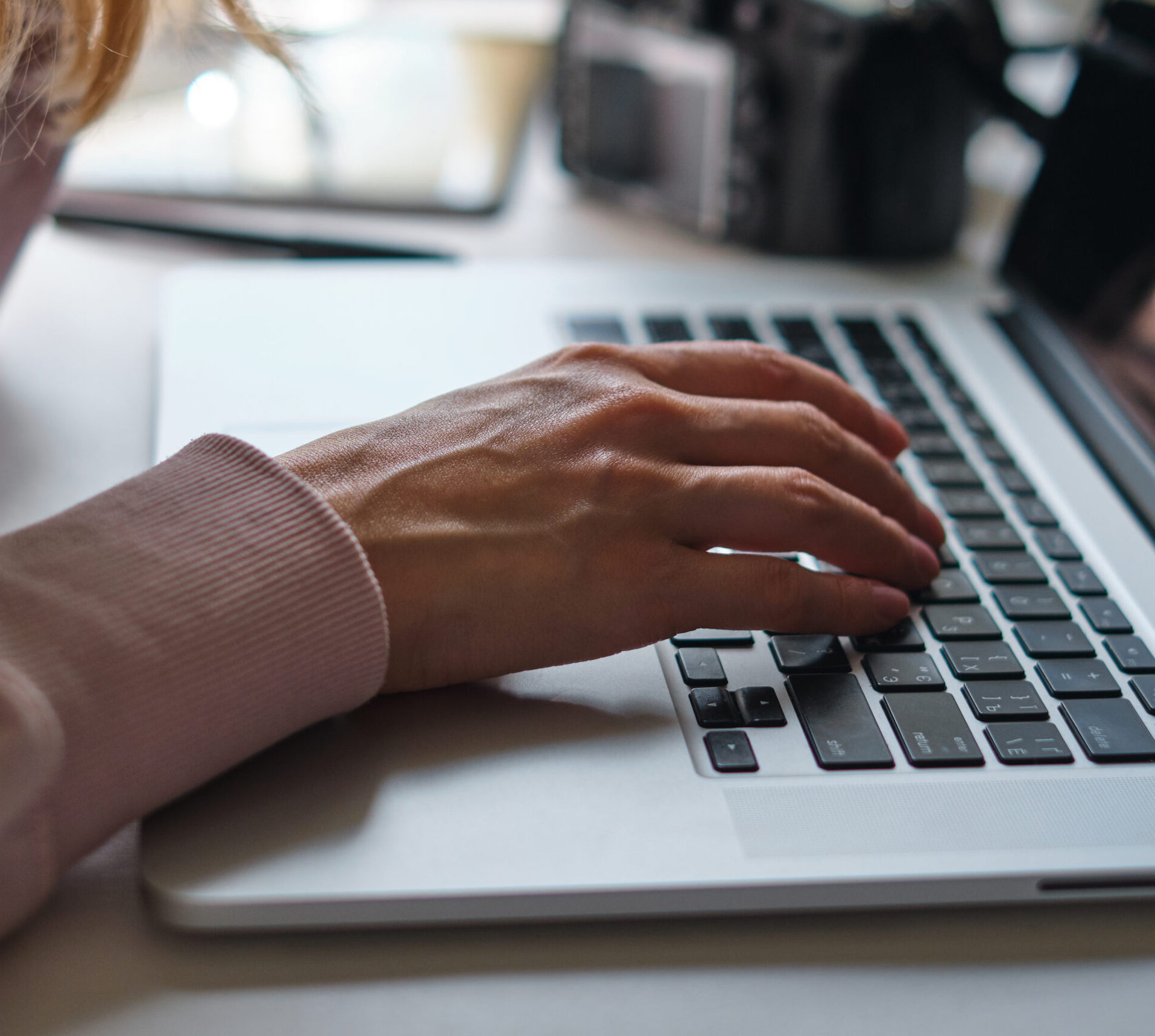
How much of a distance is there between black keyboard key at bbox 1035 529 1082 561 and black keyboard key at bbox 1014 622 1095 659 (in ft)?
0.17

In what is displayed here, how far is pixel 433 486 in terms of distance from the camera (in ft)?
1.34

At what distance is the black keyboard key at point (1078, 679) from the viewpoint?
402mm

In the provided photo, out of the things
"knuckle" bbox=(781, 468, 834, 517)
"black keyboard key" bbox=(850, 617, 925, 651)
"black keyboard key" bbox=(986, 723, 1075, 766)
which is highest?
"knuckle" bbox=(781, 468, 834, 517)

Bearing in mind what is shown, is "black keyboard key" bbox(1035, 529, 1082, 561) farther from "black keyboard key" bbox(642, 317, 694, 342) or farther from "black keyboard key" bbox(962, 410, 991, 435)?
"black keyboard key" bbox(642, 317, 694, 342)

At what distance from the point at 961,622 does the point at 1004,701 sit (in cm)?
5

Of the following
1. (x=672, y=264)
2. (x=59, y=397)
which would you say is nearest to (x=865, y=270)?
(x=672, y=264)

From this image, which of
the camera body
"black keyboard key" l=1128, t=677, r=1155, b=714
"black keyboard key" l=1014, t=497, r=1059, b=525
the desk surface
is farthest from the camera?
the camera body

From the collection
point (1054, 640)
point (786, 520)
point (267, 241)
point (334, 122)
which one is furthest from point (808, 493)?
point (334, 122)

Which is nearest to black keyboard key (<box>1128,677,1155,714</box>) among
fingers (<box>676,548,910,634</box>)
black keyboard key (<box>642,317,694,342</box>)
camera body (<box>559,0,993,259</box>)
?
fingers (<box>676,548,910,634</box>)

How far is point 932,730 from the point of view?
38 centimetres

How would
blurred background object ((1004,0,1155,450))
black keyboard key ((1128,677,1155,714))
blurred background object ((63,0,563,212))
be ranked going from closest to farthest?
1. black keyboard key ((1128,677,1155,714))
2. blurred background object ((1004,0,1155,450))
3. blurred background object ((63,0,563,212))

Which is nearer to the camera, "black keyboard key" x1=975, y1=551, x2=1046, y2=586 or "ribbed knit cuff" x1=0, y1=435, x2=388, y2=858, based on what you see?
"ribbed knit cuff" x1=0, y1=435, x2=388, y2=858

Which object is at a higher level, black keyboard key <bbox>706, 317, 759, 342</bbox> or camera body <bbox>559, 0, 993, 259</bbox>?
camera body <bbox>559, 0, 993, 259</bbox>

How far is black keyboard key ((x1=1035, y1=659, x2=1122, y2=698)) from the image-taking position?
0.40 m
